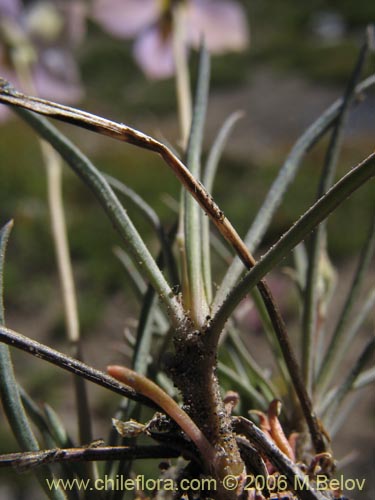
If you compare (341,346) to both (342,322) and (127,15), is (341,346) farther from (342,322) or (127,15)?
(127,15)

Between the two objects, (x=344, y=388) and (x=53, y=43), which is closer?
(x=344, y=388)

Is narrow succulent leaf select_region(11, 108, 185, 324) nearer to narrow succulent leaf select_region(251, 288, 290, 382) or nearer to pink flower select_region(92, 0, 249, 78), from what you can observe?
narrow succulent leaf select_region(251, 288, 290, 382)

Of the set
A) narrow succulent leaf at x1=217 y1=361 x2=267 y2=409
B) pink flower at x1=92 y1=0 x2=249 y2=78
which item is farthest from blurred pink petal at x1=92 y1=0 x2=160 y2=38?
narrow succulent leaf at x1=217 y1=361 x2=267 y2=409

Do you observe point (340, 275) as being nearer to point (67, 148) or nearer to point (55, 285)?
point (55, 285)

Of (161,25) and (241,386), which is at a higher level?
(161,25)

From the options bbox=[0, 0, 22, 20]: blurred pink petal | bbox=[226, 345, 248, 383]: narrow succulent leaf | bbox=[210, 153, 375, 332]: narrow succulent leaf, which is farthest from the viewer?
bbox=[0, 0, 22, 20]: blurred pink petal

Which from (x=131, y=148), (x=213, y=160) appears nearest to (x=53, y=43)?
(x=213, y=160)
